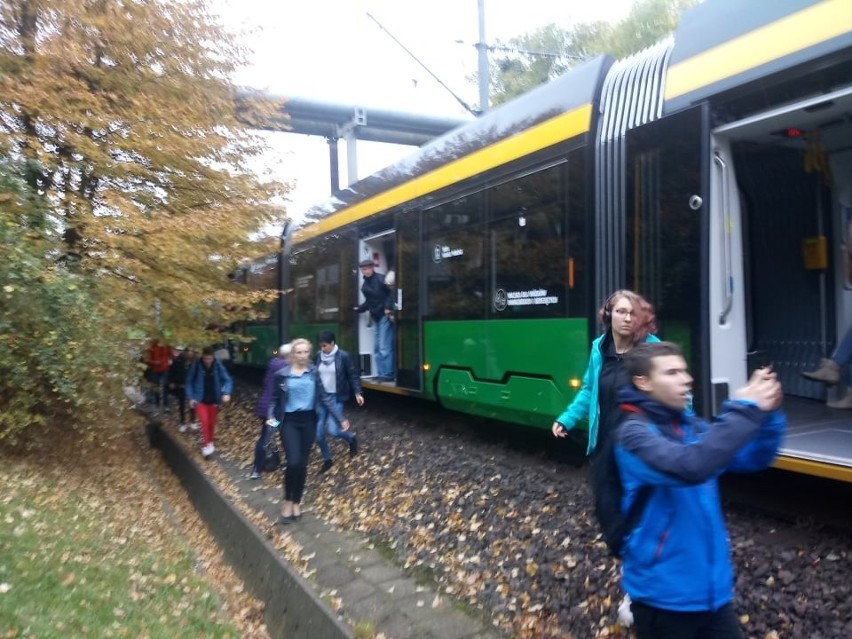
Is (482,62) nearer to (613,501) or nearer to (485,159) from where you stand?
(485,159)

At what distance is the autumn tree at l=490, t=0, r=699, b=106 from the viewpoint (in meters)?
23.7

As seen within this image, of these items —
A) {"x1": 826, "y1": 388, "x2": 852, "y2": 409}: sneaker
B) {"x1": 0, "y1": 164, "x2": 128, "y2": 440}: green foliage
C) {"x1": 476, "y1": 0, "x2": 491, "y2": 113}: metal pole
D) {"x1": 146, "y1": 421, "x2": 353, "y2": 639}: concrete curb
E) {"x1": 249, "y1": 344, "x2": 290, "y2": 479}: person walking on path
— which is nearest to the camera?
{"x1": 146, "y1": 421, "x2": 353, "y2": 639}: concrete curb

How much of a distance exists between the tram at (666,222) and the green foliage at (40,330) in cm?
369

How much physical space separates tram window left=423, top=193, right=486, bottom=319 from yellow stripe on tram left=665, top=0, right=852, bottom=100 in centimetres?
271

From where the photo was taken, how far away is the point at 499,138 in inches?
298

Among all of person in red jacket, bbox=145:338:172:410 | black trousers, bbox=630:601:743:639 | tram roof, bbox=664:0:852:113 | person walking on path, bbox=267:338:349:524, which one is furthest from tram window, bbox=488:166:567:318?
person in red jacket, bbox=145:338:172:410

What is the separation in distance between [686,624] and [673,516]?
365mm

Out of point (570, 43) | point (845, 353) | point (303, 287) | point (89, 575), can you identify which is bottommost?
point (89, 575)

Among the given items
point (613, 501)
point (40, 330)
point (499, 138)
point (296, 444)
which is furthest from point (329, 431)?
point (613, 501)

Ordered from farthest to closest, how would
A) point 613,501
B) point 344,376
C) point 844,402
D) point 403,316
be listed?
point 403,316, point 344,376, point 844,402, point 613,501

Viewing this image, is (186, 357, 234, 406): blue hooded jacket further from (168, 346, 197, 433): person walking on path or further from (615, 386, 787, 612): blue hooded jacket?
(615, 386, 787, 612): blue hooded jacket

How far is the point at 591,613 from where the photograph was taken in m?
4.19

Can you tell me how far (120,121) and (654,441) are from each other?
Result: 870 cm

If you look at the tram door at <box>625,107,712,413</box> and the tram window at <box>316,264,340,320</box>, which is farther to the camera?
the tram window at <box>316,264,340,320</box>
